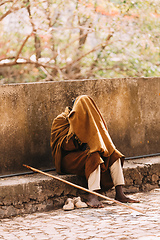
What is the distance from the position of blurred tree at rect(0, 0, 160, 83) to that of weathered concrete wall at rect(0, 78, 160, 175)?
281cm

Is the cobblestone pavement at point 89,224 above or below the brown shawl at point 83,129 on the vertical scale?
below

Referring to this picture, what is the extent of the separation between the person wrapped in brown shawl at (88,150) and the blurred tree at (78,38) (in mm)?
3470

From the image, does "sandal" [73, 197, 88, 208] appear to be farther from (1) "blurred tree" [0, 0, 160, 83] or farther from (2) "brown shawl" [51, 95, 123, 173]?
(1) "blurred tree" [0, 0, 160, 83]

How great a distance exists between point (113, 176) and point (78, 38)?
4704 millimetres

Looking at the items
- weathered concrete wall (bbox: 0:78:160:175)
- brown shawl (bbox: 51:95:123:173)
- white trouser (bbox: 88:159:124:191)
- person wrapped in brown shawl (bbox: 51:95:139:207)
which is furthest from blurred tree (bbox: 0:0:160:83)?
white trouser (bbox: 88:159:124:191)

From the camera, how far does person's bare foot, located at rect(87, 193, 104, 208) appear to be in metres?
4.34

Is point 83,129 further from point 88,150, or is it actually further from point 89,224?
point 89,224

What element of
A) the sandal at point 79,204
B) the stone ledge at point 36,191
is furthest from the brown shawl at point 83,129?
the sandal at point 79,204

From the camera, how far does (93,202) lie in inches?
172

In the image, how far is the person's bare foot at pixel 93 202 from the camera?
14.2 feet

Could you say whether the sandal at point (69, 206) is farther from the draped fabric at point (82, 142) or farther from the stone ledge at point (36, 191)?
the draped fabric at point (82, 142)

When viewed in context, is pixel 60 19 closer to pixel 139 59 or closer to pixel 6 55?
pixel 6 55

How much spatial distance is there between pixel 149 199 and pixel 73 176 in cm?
102

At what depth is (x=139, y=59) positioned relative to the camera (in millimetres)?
8898
